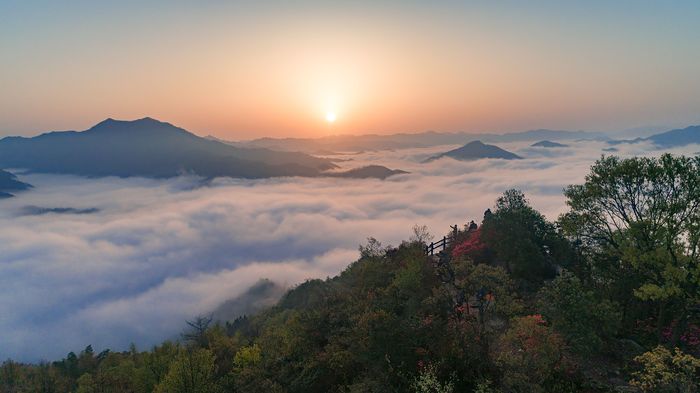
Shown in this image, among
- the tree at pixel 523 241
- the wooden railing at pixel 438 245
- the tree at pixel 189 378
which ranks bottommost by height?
the tree at pixel 189 378

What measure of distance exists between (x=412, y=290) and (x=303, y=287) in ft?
354

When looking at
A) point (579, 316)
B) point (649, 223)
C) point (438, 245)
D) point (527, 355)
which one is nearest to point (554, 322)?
point (579, 316)

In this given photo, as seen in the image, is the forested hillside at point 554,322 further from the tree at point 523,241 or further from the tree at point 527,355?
the tree at point 523,241

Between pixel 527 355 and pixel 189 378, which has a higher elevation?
pixel 527 355

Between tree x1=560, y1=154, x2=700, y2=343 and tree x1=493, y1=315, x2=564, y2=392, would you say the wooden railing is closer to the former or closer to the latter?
tree x1=560, y1=154, x2=700, y2=343

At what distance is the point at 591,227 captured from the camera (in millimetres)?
28594

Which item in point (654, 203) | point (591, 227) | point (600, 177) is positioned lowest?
point (591, 227)

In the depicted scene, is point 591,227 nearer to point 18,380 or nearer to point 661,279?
point 661,279

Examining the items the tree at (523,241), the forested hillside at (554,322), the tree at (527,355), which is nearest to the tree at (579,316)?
the forested hillside at (554,322)

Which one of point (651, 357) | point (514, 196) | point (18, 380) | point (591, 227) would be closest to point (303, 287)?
point (18, 380)

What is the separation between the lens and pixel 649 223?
24.1 meters

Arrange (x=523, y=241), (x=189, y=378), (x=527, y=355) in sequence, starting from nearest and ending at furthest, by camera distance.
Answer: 1. (x=527, y=355)
2. (x=189, y=378)
3. (x=523, y=241)

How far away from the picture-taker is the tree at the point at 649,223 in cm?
2292

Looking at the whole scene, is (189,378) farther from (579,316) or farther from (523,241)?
(523,241)
